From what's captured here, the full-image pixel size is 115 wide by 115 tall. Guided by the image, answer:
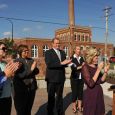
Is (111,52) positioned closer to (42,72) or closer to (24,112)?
(42,72)

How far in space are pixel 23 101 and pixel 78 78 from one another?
260 centimetres

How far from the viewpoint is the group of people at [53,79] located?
5.12 metres

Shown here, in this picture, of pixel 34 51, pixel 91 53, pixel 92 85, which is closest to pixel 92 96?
pixel 92 85

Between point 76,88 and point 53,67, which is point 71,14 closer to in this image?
point 76,88

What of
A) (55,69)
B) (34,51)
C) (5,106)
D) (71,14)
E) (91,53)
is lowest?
(34,51)

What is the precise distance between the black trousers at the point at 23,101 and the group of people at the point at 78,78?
104cm

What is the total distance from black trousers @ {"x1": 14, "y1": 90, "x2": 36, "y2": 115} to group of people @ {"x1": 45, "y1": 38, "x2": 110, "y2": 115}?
104 cm

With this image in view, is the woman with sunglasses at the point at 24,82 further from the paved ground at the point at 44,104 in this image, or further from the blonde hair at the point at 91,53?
the paved ground at the point at 44,104

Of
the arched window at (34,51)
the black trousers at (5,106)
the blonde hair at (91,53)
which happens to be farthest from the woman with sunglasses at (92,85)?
the arched window at (34,51)

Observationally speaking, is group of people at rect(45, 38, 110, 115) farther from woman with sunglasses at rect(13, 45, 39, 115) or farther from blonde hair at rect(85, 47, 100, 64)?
woman with sunglasses at rect(13, 45, 39, 115)

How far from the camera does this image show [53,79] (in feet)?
25.6

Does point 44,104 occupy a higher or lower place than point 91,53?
lower

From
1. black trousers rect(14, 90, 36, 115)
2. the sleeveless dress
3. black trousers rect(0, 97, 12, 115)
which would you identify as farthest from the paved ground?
black trousers rect(0, 97, 12, 115)

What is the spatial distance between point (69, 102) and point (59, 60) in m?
3.07
